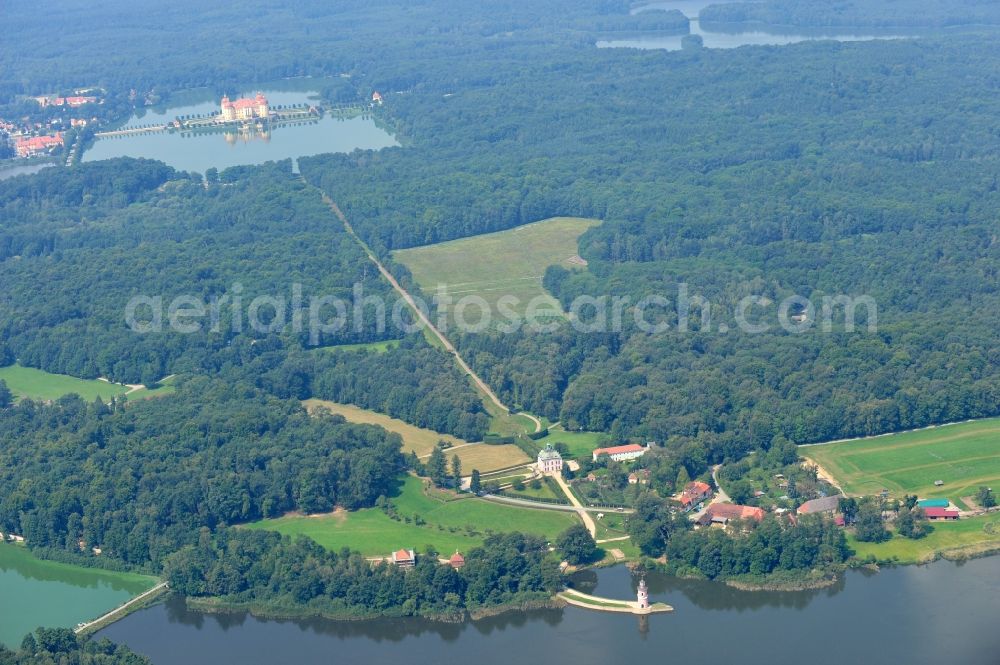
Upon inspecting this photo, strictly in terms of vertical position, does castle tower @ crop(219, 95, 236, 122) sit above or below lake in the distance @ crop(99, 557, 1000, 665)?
above

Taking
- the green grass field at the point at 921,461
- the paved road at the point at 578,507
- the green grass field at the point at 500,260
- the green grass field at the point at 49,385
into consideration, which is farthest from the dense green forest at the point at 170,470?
the green grass field at the point at 500,260

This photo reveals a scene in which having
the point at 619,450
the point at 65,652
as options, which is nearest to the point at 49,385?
the point at 65,652

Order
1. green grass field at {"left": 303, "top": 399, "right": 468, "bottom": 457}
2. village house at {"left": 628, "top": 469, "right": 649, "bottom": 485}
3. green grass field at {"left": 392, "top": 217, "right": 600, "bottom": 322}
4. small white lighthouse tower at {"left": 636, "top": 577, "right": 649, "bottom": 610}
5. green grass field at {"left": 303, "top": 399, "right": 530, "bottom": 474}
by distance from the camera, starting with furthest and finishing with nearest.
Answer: green grass field at {"left": 392, "top": 217, "right": 600, "bottom": 322}
green grass field at {"left": 303, "top": 399, "right": 468, "bottom": 457}
green grass field at {"left": 303, "top": 399, "right": 530, "bottom": 474}
village house at {"left": 628, "top": 469, "right": 649, "bottom": 485}
small white lighthouse tower at {"left": 636, "top": 577, "right": 649, "bottom": 610}

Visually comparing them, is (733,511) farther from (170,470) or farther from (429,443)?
(170,470)

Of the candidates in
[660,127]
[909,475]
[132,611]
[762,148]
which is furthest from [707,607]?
[660,127]

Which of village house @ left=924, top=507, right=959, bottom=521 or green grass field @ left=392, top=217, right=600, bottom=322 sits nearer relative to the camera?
village house @ left=924, top=507, right=959, bottom=521

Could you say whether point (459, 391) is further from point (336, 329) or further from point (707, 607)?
point (707, 607)

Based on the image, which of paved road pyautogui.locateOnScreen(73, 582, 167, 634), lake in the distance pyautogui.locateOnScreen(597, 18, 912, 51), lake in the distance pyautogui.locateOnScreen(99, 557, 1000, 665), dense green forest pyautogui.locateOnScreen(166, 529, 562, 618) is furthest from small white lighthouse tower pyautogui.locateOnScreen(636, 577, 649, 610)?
lake in the distance pyautogui.locateOnScreen(597, 18, 912, 51)

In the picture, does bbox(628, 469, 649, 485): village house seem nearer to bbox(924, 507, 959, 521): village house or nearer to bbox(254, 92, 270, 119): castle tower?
bbox(924, 507, 959, 521): village house
